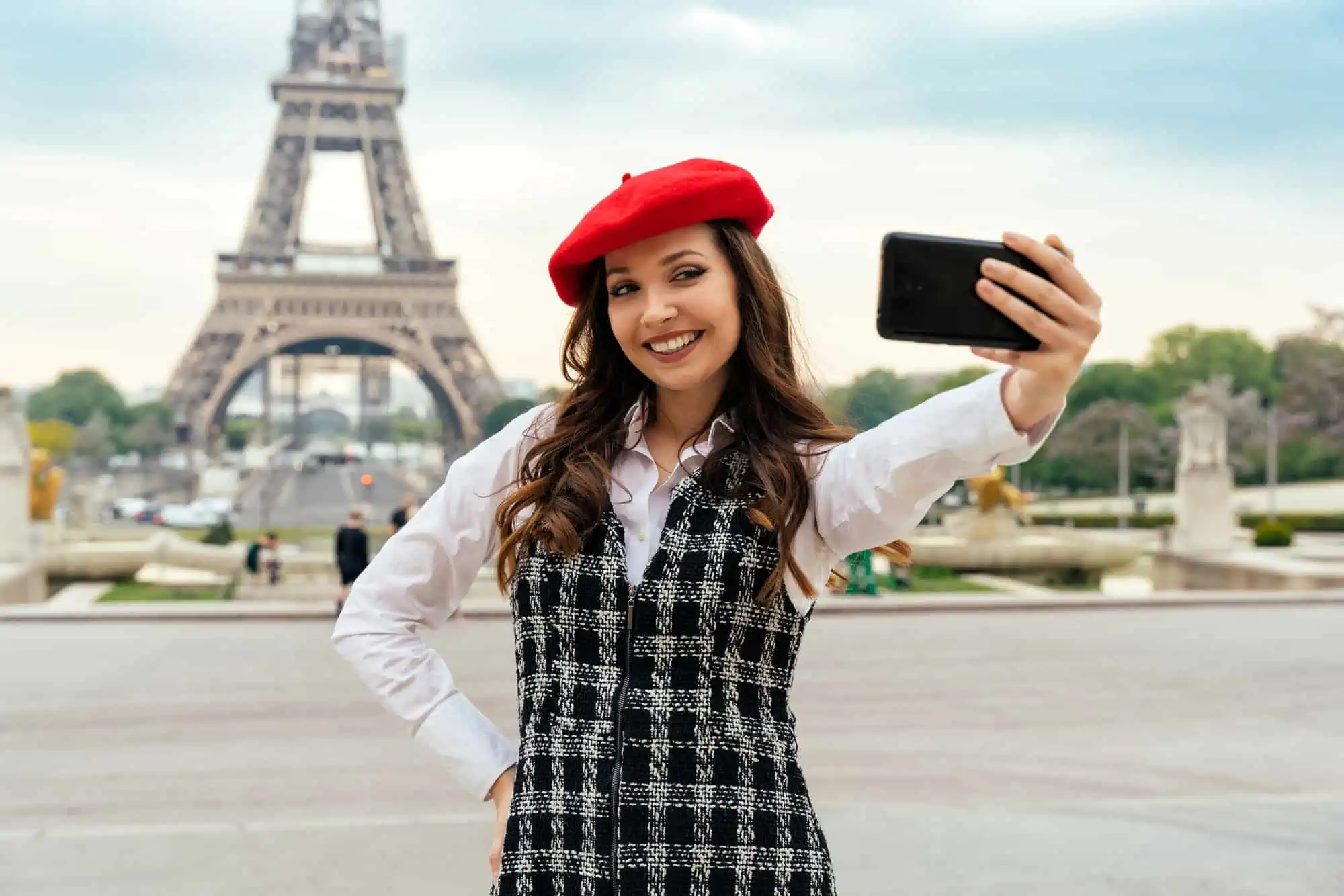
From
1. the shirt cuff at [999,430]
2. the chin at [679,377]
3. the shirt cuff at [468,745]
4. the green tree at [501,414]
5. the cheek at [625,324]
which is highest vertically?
the green tree at [501,414]

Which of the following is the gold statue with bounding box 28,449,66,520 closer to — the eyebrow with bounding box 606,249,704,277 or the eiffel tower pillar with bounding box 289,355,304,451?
the eyebrow with bounding box 606,249,704,277

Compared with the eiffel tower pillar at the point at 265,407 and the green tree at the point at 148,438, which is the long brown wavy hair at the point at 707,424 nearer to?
the green tree at the point at 148,438

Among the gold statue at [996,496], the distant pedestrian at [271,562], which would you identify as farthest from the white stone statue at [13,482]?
the gold statue at [996,496]

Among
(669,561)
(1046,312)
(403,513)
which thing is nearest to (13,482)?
(403,513)

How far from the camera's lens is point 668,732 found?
5.34ft

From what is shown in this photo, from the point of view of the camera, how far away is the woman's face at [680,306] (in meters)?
1.77

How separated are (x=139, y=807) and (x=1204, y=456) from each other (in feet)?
50.5

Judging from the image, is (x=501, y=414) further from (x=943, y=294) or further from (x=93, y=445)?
(x=943, y=294)

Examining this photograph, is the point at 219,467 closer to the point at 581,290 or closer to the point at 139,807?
the point at 139,807

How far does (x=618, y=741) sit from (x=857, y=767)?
532cm

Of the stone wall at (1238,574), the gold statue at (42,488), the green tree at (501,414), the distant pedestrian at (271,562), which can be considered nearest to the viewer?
the stone wall at (1238,574)

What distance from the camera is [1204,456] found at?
60.6 ft

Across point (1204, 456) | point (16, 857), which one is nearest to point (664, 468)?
point (16, 857)

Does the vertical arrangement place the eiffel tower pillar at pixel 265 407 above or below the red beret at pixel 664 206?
above
